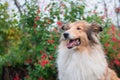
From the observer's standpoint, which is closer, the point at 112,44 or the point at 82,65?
the point at 82,65

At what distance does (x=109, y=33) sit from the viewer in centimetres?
928

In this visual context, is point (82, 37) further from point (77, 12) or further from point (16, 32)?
point (16, 32)

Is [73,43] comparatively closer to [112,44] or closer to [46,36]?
[46,36]

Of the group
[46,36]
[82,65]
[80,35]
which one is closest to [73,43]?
[80,35]

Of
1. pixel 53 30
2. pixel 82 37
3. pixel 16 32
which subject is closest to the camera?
pixel 82 37

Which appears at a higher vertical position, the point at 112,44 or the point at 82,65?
the point at 82,65

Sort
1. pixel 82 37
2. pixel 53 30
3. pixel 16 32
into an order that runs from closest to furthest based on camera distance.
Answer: pixel 82 37
pixel 53 30
pixel 16 32

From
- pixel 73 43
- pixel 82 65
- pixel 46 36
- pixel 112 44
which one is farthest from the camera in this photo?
pixel 112 44

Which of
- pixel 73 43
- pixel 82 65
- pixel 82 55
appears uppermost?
pixel 73 43

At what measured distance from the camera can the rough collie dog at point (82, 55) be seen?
23.6 ft

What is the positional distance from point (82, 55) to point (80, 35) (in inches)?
13.9

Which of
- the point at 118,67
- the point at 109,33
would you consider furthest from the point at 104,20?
the point at 118,67

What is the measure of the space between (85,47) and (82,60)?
0.23m

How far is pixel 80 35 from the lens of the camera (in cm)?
720
